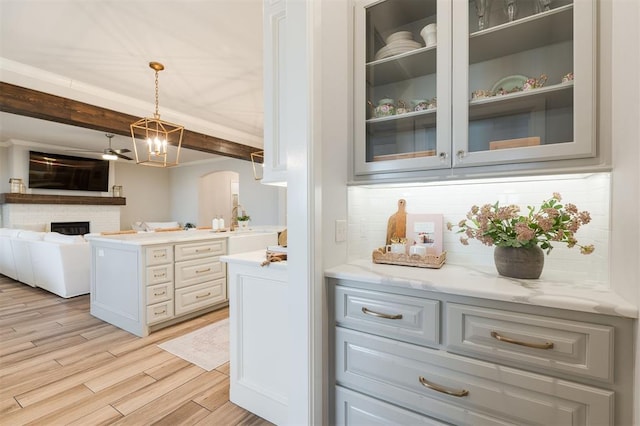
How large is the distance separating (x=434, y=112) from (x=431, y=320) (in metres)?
0.93

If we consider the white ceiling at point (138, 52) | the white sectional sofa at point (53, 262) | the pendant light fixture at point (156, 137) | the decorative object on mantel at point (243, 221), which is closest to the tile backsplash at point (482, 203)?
the white ceiling at point (138, 52)

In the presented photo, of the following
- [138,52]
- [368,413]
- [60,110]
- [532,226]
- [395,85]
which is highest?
[138,52]

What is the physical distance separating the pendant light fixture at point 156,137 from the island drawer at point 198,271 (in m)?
1.28

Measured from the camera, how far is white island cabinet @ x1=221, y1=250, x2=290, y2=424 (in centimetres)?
162

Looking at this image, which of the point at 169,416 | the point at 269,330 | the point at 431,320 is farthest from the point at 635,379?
the point at 169,416

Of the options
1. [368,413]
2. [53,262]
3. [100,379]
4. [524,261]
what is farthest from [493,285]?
[53,262]

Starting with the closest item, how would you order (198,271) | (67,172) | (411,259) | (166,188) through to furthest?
(411,259), (198,271), (67,172), (166,188)

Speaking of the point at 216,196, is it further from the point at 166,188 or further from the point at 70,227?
the point at 70,227

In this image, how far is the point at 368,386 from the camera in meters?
1.30

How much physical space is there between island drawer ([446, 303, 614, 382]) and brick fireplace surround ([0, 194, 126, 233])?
8.50 metres

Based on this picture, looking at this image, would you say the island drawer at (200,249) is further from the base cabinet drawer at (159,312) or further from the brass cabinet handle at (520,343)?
the brass cabinet handle at (520,343)

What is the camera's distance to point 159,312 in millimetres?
Answer: 3027

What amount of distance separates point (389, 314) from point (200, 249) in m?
2.80

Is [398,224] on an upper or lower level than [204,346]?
upper
